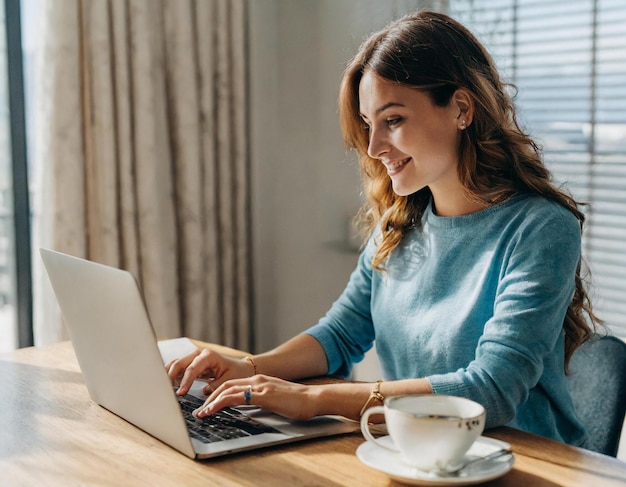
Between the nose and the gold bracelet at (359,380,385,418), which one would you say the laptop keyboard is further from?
the nose

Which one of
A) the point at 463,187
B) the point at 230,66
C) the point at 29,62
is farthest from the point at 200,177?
the point at 463,187

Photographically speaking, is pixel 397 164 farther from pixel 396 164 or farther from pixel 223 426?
pixel 223 426

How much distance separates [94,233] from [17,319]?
0.37 meters

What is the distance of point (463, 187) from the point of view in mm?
1456

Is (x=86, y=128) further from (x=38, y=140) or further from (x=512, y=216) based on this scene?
(x=512, y=216)

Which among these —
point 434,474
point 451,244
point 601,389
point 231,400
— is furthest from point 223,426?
point 601,389

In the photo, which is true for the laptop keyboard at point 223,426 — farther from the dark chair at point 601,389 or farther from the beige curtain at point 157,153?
the beige curtain at point 157,153

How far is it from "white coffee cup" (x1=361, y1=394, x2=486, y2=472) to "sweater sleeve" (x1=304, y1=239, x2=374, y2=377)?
1.85ft

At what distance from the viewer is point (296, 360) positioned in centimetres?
143

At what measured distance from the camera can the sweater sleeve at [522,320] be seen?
1.14m

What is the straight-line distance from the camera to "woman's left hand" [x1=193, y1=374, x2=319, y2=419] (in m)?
1.13

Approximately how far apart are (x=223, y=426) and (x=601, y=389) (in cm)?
68

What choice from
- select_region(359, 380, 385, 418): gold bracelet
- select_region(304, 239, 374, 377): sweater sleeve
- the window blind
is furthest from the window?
select_region(359, 380, 385, 418): gold bracelet

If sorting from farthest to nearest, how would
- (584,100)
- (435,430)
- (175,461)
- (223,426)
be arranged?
(584,100)
(223,426)
(175,461)
(435,430)
